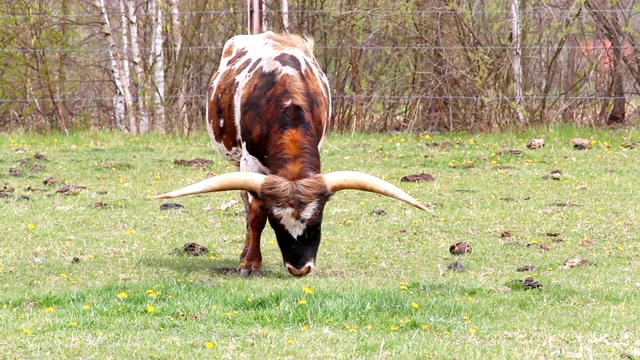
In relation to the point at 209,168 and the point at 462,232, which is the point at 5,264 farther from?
the point at 209,168

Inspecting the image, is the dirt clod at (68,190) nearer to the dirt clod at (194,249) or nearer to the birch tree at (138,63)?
the dirt clod at (194,249)

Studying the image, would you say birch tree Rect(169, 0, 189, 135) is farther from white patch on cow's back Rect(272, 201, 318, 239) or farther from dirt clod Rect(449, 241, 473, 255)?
white patch on cow's back Rect(272, 201, 318, 239)

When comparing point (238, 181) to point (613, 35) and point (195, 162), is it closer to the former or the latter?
point (195, 162)

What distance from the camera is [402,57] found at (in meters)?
18.8

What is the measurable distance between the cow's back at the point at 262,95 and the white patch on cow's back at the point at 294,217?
605 mm

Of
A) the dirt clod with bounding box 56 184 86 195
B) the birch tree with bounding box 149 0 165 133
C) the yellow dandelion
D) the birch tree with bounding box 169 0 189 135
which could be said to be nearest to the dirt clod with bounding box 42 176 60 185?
the dirt clod with bounding box 56 184 86 195

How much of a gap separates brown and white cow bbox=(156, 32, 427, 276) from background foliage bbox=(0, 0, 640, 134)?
8666 millimetres

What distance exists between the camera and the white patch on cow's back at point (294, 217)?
25.2ft

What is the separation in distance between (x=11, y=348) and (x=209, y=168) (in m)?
8.92

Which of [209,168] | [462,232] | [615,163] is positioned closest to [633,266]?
[462,232]

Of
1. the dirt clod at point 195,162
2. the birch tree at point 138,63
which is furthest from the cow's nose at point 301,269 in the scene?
the birch tree at point 138,63

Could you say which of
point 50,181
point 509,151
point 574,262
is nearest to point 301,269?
point 574,262

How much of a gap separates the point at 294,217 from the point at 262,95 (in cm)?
123

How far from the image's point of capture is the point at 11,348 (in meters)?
5.79
